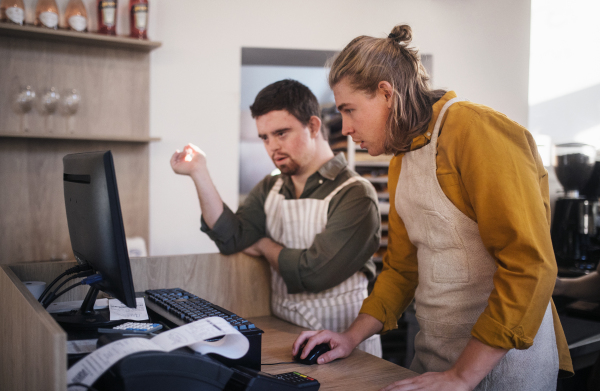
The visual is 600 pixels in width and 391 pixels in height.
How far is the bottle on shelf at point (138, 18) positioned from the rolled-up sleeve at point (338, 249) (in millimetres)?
1652

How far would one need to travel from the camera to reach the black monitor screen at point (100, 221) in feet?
2.80

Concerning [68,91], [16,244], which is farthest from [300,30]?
[16,244]

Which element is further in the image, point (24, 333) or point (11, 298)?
point (11, 298)

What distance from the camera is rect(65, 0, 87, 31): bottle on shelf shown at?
2.47m

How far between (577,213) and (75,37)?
247cm

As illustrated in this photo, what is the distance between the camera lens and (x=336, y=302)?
60.6 inches

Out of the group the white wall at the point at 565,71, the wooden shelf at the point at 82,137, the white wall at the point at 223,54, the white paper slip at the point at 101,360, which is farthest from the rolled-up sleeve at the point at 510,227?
the white wall at the point at 565,71

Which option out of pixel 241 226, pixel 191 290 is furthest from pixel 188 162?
pixel 191 290

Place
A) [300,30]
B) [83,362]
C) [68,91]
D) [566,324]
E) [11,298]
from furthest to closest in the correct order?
[300,30], [68,91], [566,324], [11,298], [83,362]

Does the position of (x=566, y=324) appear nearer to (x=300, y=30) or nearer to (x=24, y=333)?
(x=24, y=333)

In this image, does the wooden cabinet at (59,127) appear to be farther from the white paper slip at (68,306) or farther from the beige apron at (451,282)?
the beige apron at (451,282)

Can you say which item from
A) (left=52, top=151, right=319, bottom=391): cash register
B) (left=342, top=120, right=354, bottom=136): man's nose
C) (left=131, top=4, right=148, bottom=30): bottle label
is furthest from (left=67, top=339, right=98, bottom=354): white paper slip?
(left=131, top=4, right=148, bottom=30): bottle label

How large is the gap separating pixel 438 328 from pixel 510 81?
2.65 meters

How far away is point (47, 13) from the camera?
2410 millimetres
